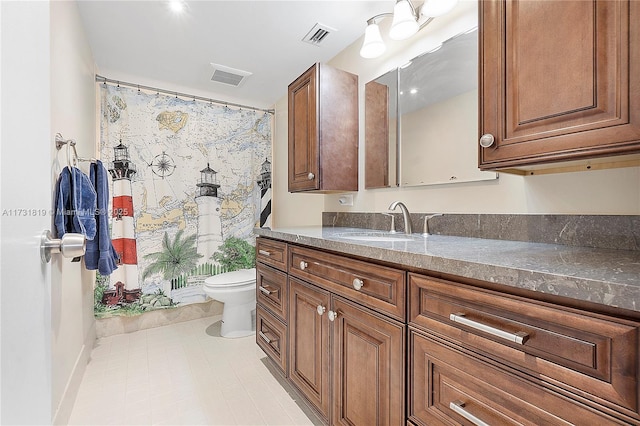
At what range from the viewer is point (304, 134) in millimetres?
2115

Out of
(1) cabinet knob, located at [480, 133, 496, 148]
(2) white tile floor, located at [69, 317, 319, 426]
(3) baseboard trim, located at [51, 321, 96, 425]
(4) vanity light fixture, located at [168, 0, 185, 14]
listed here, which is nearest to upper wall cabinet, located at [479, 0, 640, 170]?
(1) cabinet knob, located at [480, 133, 496, 148]

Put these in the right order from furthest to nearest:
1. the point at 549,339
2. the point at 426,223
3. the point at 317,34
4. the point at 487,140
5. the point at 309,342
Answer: the point at 317,34
the point at 426,223
the point at 309,342
the point at 487,140
the point at 549,339

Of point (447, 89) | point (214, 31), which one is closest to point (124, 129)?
point (214, 31)

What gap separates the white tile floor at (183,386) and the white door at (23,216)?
1.21 meters

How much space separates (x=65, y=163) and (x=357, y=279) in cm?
163

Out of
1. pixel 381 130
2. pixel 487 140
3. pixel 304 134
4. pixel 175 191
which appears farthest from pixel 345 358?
pixel 175 191

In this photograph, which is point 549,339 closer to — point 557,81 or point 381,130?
point 557,81

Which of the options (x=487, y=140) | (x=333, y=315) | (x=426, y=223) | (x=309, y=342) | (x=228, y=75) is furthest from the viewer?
(x=228, y=75)

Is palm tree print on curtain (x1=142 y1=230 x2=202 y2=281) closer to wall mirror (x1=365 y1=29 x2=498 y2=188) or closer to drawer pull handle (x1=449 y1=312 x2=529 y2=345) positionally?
wall mirror (x1=365 y1=29 x2=498 y2=188)

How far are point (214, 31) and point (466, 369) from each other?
2350 millimetres

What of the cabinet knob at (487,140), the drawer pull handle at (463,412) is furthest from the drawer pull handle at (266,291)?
the cabinet knob at (487,140)

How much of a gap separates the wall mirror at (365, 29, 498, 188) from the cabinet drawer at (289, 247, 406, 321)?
75cm

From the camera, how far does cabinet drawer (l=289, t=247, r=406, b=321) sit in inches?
37.6

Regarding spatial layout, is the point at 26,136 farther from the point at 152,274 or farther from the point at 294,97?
the point at 152,274
